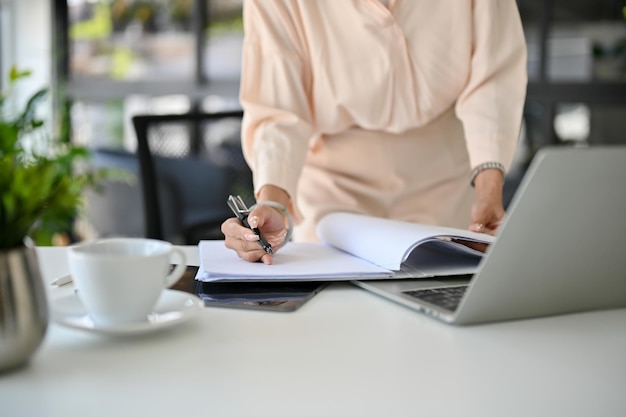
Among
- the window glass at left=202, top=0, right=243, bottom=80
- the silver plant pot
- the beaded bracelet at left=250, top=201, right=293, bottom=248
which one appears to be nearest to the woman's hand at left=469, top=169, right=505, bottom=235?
the beaded bracelet at left=250, top=201, right=293, bottom=248

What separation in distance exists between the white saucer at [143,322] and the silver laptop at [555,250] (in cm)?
25

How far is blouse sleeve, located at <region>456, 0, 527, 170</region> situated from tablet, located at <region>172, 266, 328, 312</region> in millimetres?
625

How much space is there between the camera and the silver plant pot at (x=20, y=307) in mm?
620

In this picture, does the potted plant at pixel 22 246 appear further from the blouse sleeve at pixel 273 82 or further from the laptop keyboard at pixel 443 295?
the blouse sleeve at pixel 273 82

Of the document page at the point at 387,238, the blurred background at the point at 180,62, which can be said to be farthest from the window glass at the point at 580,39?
the document page at the point at 387,238

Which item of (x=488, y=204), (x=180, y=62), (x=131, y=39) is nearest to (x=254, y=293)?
(x=488, y=204)

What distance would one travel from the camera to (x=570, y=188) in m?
0.78

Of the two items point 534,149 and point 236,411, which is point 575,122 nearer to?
point 534,149

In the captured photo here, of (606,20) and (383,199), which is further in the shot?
(606,20)

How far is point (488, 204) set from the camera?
137 cm

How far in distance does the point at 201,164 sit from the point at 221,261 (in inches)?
60.2

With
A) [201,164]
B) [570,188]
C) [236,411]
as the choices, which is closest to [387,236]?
[570,188]

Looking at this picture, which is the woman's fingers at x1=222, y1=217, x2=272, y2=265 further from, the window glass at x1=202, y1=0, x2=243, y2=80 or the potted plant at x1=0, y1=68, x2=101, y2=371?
the window glass at x1=202, y1=0, x2=243, y2=80

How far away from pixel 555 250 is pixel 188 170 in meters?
1.83
